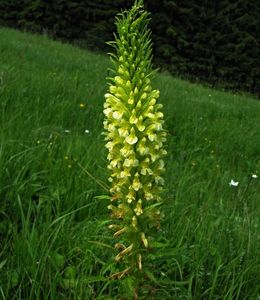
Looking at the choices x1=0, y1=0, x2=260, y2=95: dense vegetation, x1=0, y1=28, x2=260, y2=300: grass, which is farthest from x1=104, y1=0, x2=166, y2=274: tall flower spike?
x1=0, y1=0, x2=260, y2=95: dense vegetation

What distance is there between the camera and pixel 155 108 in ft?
6.21

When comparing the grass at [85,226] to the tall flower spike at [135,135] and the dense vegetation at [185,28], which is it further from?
the dense vegetation at [185,28]

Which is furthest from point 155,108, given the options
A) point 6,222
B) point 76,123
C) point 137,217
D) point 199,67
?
point 199,67

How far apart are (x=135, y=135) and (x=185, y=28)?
21.9 m

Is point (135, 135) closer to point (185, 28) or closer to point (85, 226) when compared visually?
point (85, 226)

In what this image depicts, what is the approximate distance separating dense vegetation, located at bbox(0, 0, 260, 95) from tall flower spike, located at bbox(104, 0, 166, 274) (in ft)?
66.1

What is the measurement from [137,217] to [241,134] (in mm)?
5368

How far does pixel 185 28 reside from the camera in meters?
22.9

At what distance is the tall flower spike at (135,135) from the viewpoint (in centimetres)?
181

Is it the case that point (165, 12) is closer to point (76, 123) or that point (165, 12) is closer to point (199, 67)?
point (199, 67)

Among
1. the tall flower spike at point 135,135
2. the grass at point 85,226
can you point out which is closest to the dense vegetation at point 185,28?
the grass at point 85,226

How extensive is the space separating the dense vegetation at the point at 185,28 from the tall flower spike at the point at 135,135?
20.1 m

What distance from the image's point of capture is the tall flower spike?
5.95ft

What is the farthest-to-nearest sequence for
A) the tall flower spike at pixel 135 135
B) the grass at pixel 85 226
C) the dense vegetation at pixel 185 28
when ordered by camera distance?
the dense vegetation at pixel 185 28
the grass at pixel 85 226
the tall flower spike at pixel 135 135
